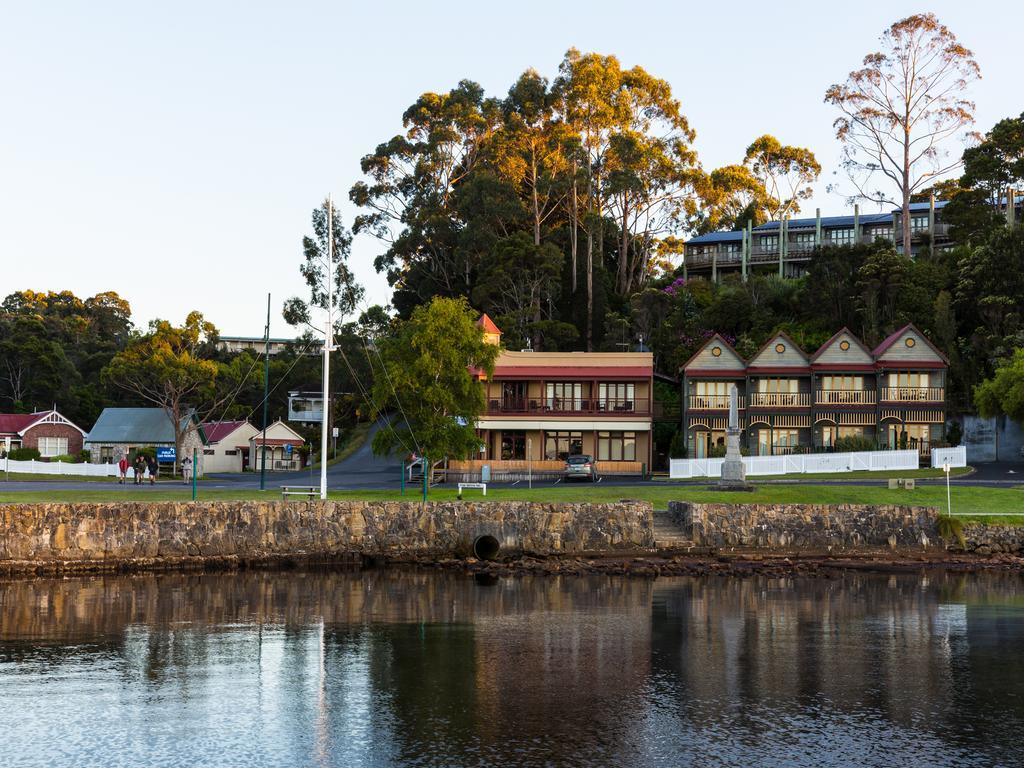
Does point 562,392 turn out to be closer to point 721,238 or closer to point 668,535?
point 668,535

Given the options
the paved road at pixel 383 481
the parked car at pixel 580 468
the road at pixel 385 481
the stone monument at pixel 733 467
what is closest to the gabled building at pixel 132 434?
the road at pixel 385 481

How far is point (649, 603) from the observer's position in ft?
110

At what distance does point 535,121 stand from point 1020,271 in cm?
4807

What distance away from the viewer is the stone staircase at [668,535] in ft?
140

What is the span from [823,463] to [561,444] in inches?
853

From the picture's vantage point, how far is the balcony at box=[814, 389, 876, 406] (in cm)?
7125

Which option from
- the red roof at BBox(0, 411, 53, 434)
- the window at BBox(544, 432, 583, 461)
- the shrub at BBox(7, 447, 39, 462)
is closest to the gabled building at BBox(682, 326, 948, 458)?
the window at BBox(544, 432, 583, 461)

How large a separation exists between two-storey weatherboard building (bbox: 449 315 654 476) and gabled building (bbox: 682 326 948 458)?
12.9ft

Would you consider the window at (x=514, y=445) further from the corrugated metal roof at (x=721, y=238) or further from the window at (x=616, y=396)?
the corrugated metal roof at (x=721, y=238)

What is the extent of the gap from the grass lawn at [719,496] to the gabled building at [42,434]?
43189 millimetres

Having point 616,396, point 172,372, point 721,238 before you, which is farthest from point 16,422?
point 721,238

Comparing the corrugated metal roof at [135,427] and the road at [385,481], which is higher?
the corrugated metal roof at [135,427]

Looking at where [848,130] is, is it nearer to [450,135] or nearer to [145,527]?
[450,135]

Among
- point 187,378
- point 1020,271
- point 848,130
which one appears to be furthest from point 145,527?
point 848,130
